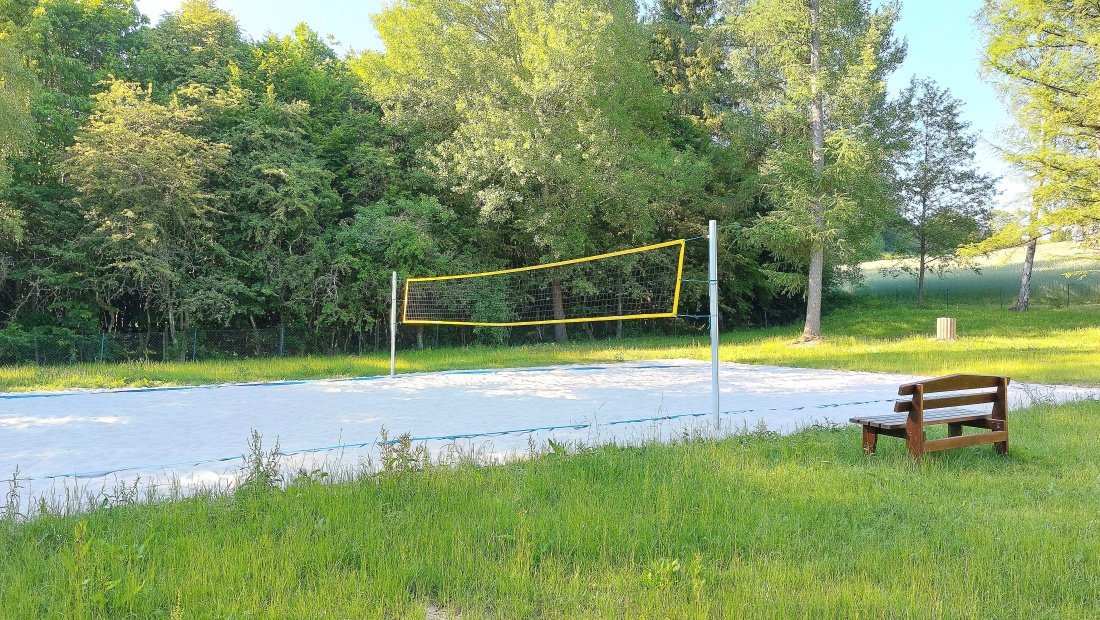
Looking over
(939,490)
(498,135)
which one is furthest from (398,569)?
(498,135)

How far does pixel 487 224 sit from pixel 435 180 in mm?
2076

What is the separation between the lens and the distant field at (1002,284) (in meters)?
29.0

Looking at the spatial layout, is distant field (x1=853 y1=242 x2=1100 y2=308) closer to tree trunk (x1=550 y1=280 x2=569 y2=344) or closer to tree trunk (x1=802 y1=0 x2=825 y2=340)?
tree trunk (x1=802 y1=0 x2=825 y2=340)

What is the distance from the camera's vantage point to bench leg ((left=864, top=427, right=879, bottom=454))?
5.07 metres

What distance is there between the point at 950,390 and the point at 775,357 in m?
10.0

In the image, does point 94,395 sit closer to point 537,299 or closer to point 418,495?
point 418,495

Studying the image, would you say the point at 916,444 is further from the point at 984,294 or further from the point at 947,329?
the point at 984,294

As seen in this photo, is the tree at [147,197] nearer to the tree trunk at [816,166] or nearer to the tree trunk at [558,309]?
the tree trunk at [558,309]

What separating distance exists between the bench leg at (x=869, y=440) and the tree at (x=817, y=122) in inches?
541

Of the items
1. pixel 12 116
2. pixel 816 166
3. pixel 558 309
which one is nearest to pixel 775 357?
pixel 816 166

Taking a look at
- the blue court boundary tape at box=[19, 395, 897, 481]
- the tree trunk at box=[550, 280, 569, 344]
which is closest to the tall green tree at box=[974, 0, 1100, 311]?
the blue court boundary tape at box=[19, 395, 897, 481]

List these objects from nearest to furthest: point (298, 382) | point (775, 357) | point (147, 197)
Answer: point (298, 382) → point (775, 357) → point (147, 197)

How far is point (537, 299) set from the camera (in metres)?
21.2

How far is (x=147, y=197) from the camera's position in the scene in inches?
591
